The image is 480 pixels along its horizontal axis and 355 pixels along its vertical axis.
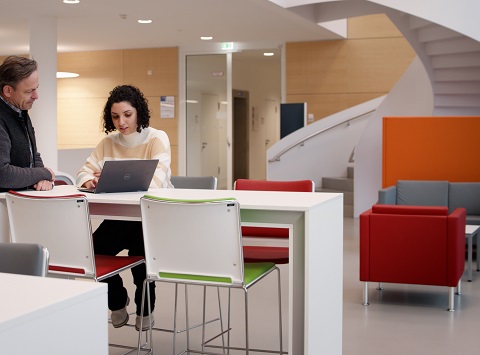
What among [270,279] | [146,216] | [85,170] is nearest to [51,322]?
[146,216]

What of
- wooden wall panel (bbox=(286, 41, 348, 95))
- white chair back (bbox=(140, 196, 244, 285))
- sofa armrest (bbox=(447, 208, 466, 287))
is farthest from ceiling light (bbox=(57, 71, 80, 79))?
white chair back (bbox=(140, 196, 244, 285))

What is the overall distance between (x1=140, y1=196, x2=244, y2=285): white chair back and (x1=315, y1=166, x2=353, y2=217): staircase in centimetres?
854

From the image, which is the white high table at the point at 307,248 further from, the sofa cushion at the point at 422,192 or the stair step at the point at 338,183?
the stair step at the point at 338,183

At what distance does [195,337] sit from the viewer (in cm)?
496

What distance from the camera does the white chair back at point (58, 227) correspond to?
3.77 metres

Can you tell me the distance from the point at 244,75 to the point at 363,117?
3503mm

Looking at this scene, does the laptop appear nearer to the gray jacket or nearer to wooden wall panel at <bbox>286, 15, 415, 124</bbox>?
the gray jacket

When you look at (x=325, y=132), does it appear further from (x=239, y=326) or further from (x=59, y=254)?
(x=59, y=254)

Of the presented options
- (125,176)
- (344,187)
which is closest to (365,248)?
(125,176)

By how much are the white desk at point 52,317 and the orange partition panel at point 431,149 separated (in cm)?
762

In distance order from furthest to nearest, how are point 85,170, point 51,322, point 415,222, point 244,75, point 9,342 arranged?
point 244,75, point 415,222, point 85,170, point 51,322, point 9,342

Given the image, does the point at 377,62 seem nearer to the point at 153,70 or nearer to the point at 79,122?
the point at 153,70

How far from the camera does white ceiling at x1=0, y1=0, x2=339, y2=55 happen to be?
424 inches

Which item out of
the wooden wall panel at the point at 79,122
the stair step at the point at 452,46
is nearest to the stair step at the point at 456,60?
the stair step at the point at 452,46
